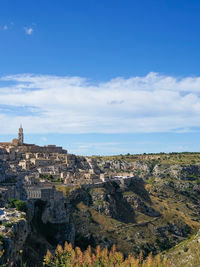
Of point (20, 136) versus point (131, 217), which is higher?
point (20, 136)

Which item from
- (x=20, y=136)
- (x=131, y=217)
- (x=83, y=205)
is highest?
(x=20, y=136)

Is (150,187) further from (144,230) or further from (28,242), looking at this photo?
(28,242)

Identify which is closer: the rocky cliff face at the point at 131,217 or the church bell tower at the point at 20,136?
the rocky cliff face at the point at 131,217

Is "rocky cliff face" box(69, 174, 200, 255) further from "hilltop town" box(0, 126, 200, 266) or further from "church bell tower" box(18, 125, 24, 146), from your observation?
"church bell tower" box(18, 125, 24, 146)

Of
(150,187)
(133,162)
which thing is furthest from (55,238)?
(133,162)

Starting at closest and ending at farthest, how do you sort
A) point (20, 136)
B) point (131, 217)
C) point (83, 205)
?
point (83, 205) → point (131, 217) → point (20, 136)

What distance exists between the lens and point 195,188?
155750 mm

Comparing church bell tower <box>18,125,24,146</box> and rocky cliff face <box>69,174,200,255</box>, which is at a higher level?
church bell tower <box>18,125,24,146</box>

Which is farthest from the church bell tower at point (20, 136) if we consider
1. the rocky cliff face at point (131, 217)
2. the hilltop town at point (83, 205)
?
the rocky cliff face at point (131, 217)

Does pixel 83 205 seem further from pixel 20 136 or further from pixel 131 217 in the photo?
pixel 20 136

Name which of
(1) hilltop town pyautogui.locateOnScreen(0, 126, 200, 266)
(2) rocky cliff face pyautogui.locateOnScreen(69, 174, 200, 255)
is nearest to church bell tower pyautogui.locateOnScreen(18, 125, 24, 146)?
(1) hilltop town pyautogui.locateOnScreen(0, 126, 200, 266)

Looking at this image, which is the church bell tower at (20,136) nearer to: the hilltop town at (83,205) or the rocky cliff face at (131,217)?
the hilltop town at (83,205)

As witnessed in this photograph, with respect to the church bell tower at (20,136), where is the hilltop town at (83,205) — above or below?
below

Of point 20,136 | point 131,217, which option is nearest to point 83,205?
point 131,217
